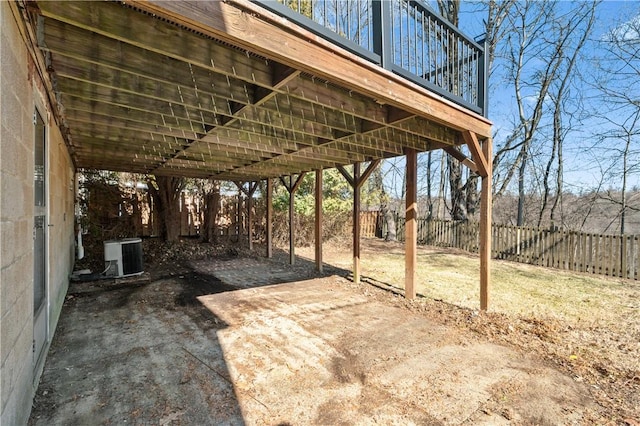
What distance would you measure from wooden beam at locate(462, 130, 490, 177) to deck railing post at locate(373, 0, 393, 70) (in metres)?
1.66

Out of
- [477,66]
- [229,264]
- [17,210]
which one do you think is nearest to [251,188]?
[229,264]

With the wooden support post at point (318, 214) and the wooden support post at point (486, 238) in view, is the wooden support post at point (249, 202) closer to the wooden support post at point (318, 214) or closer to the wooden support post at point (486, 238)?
the wooden support post at point (318, 214)

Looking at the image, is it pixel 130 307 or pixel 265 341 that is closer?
pixel 265 341

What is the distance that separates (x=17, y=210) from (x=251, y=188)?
771 cm

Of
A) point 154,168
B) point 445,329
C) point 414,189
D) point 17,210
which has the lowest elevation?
point 445,329

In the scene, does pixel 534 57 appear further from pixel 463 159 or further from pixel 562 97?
pixel 463 159

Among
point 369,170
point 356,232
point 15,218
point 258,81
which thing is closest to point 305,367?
point 15,218

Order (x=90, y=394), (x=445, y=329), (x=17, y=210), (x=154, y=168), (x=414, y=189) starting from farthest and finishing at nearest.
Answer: (x=154, y=168) → (x=414, y=189) → (x=445, y=329) → (x=90, y=394) → (x=17, y=210)

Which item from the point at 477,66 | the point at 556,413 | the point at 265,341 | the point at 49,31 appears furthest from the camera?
the point at 477,66

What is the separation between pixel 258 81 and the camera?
2291 millimetres

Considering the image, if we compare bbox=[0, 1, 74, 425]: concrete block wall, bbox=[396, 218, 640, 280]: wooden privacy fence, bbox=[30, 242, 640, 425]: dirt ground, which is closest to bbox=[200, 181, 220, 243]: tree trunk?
bbox=[30, 242, 640, 425]: dirt ground

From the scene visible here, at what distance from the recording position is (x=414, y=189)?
4.71 meters

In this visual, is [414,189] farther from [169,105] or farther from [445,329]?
[169,105]

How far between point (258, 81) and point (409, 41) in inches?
64.7
